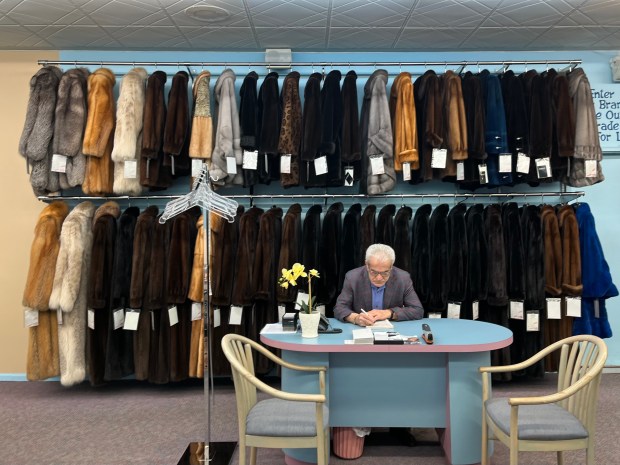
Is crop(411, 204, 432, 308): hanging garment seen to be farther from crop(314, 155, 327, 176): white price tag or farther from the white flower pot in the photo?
the white flower pot

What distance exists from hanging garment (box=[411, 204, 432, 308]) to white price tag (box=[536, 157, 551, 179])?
1.00 m

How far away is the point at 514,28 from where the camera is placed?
4.23m

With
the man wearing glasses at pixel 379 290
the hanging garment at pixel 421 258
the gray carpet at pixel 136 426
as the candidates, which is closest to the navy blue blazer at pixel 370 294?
the man wearing glasses at pixel 379 290

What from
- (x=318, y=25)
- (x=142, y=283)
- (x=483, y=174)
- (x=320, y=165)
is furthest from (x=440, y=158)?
(x=142, y=283)

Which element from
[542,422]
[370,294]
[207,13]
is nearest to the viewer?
[542,422]

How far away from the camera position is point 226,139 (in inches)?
163

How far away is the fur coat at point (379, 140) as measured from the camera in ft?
13.5

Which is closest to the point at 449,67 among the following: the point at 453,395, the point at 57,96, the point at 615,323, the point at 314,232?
the point at 314,232

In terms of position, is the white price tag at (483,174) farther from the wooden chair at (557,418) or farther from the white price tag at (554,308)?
the wooden chair at (557,418)

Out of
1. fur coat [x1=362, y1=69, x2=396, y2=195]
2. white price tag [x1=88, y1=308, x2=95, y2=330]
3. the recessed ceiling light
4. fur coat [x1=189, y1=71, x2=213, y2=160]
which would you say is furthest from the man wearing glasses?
the recessed ceiling light

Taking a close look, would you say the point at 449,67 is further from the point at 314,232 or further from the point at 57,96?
the point at 57,96

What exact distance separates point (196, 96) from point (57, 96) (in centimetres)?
119

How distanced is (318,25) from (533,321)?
3.05m

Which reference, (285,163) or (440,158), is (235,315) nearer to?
(285,163)
